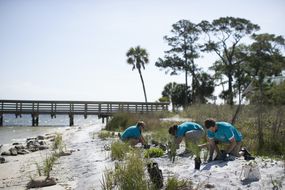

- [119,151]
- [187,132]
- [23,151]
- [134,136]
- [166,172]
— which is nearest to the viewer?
[166,172]

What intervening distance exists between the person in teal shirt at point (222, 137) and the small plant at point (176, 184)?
5.51 ft

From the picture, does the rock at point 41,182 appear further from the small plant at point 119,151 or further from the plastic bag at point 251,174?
the plastic bag at point 251,174

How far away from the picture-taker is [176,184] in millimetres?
5129

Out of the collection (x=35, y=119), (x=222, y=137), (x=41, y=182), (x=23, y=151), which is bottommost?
(x=23, y=151)

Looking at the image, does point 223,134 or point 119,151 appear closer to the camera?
point 223,134

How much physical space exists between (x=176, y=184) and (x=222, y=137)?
2.42 m

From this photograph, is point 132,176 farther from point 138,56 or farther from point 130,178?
point 138,56

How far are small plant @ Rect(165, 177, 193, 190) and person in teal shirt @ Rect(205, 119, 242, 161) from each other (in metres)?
1.68

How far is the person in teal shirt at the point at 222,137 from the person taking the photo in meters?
→ 7.01

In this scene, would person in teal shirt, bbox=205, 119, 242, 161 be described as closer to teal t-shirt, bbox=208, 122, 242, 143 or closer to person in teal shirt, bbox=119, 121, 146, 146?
teal t-shirt, bbox=208, 122, 242, 143

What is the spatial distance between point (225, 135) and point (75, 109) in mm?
28146

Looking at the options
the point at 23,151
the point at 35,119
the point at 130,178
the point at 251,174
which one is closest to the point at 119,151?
the point at 130,178

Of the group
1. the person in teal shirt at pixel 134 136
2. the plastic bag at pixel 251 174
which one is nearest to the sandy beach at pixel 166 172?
the plastic bag at pixel 251 174

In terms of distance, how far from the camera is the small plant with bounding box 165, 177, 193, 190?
200 inches
